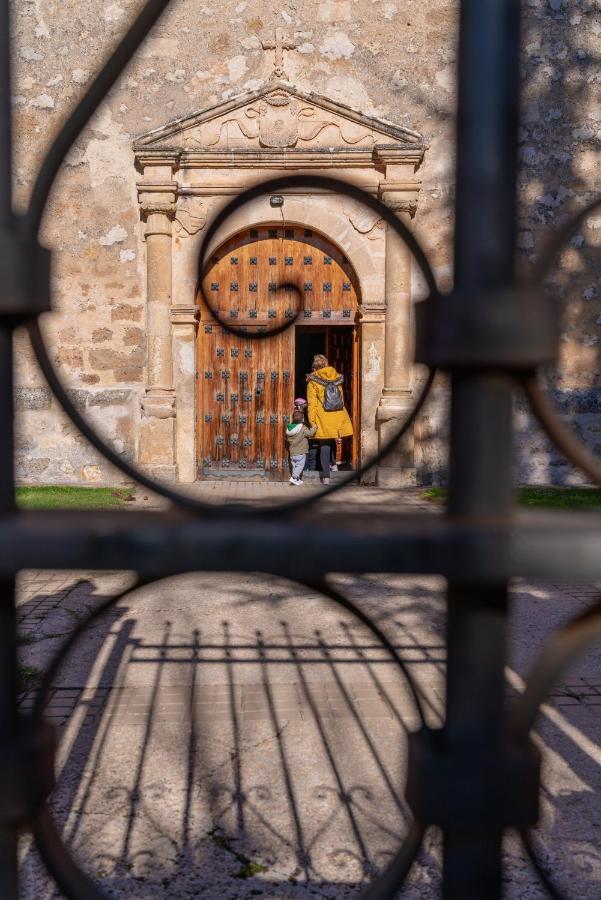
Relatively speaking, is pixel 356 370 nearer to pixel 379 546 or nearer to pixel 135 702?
pixel 135 702

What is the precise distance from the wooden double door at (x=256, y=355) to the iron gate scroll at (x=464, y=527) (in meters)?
9.19

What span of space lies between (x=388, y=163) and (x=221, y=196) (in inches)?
79.8

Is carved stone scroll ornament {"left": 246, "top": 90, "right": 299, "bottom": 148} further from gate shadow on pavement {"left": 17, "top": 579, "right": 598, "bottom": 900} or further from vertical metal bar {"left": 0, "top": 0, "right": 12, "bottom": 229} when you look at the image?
vertical metal bar {"left": 0, "top": 0, "right": 12, "bottom": 229}

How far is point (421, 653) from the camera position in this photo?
346cm

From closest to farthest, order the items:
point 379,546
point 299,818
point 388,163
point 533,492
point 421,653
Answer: point 379,546 → point 299,818 → point 421,653 → point 533,492 → point 388,163

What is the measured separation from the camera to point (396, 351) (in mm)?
9617

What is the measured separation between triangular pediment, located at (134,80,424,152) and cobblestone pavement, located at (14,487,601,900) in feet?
22.5

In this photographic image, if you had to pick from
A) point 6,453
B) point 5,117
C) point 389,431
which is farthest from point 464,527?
point 389,431

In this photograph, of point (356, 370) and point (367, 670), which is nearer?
point (367, 670)

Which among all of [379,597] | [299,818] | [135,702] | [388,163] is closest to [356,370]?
[388,163]

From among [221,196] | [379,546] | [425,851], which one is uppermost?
[221,196]

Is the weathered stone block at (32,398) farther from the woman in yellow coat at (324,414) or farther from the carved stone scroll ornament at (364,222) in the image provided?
the carved stone scroll ornament at (364,222)

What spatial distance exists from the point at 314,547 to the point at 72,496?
24.7ft

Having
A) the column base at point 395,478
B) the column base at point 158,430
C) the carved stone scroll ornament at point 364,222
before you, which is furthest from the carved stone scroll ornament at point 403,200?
the column base at point 158,430
